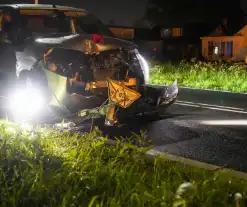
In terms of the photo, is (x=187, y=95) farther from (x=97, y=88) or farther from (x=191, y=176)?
(x=191, y=176)

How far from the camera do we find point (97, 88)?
727cm

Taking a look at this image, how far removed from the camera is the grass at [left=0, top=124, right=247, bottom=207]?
368 cm

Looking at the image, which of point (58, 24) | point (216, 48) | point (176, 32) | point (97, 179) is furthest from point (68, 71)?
point (176, 32)

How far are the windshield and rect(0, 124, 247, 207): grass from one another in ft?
8.88

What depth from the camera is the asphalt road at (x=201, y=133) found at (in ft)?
19.1

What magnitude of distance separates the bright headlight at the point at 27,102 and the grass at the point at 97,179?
1670mm

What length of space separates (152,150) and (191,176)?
1.60 metres

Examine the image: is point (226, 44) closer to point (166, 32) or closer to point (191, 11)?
point (166, 32)

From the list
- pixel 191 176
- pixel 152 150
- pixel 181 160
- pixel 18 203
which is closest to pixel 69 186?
pixel 18 203

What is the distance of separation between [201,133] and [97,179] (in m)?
3.37

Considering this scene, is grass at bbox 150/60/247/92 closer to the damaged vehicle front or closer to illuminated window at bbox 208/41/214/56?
the damaged vehicle front

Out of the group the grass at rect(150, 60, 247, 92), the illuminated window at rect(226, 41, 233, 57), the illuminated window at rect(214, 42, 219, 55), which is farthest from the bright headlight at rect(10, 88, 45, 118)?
the illuminated window at rect(214, 42, 219, 55)

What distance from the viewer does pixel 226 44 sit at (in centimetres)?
3828

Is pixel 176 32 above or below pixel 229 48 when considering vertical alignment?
above
